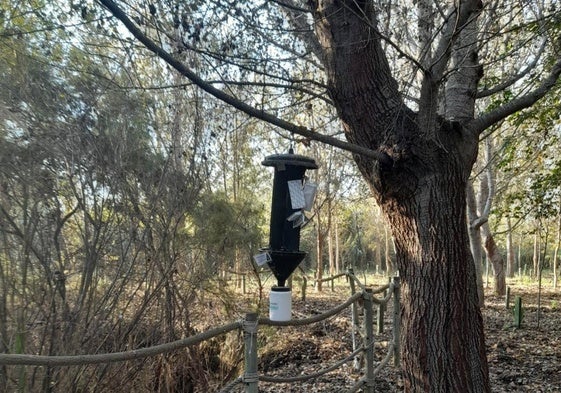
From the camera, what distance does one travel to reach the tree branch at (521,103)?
3.18m

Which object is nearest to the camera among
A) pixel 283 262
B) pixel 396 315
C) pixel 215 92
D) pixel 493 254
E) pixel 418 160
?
pixel 215 92

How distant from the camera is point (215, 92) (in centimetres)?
232

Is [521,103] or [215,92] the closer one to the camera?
[215,92]

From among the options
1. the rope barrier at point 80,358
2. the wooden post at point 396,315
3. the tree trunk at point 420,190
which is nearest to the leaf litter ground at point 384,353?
the wooden post at point 396,315

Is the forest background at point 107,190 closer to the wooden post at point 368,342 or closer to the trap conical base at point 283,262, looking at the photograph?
the trap conical base at point 283,262

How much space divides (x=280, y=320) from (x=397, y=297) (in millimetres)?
3007

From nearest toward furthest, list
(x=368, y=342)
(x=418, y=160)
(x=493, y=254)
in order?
(x=418, y=160) < (x=368, y=342) < (x=493, y=254)

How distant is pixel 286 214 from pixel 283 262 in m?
0.28

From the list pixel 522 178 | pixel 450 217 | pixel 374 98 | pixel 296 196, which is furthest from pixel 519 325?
pixel 296 196

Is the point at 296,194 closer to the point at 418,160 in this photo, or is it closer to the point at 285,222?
the point at 285,222


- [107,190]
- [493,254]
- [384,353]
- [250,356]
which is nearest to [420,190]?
[250,356]

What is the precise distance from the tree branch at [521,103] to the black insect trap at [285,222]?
150 cm

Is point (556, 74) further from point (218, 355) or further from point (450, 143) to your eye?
point (218, 355)

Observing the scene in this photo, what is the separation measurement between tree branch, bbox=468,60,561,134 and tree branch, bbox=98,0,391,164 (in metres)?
0.90
